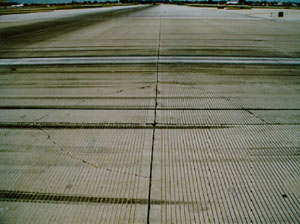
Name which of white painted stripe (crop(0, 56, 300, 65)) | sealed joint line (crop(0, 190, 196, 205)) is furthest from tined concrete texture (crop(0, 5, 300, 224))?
white painted stripe (crop(0, 56, 300, 65))

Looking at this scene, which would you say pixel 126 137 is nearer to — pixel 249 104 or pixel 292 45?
pixel 249 104

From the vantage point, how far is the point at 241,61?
376 inches

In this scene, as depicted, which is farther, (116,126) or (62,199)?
(116,126)

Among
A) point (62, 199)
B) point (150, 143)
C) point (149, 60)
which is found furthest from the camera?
point (149, 60)

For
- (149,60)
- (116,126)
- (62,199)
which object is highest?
(149,60)

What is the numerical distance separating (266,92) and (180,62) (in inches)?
157

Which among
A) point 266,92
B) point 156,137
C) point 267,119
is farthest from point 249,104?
point 156,137

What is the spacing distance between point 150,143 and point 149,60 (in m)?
6.12

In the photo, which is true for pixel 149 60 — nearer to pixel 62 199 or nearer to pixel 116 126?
pixel 116 126

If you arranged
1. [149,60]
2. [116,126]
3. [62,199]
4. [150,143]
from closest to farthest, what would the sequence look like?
[62,199]
[150,143]
[116,126]
[149,60]

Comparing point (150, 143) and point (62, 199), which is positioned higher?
point (150, 143)

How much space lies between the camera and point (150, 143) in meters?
4.47

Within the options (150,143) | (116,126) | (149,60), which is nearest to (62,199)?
(150,143)

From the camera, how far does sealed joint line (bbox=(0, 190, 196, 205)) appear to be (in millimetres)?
3275
